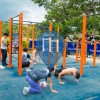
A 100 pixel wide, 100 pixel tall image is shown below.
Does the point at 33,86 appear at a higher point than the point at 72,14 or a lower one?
lower

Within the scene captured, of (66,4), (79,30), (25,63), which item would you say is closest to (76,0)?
(66,4)

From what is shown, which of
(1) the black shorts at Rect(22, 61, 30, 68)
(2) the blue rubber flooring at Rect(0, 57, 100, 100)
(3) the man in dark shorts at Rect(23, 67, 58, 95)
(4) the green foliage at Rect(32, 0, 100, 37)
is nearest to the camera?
(2) the blue rubber flooring at Rect(0, 57, 100, 100)

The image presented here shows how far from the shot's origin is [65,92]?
26.5 ft

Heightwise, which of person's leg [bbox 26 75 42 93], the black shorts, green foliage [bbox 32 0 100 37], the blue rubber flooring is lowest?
the blue rubber flooring

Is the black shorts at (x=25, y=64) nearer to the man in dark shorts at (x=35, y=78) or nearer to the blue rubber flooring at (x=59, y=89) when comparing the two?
the blue rubber flooring at (x=59, y=89)

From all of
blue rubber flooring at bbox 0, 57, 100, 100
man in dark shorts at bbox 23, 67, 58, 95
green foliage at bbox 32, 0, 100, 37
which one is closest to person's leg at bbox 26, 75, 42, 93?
man in dark shorts at bbox 23, 67, 58, 95

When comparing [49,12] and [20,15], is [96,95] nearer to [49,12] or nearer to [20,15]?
[20,15]

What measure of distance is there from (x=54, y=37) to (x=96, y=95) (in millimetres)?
6682

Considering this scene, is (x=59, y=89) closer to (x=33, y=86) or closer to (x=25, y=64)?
(x=33, y=86)

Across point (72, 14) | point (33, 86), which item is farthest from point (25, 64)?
point (72, 14)

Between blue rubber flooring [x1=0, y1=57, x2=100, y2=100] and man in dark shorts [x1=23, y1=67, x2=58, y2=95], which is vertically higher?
man in dark shorts [x1=23, y1=67, x2=58, y2=95]

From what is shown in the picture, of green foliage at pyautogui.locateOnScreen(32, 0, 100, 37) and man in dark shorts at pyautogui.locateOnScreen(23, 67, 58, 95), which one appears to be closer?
man in dark shorts at pyautogui.locateOnScreen(23, 67, 58, 95)

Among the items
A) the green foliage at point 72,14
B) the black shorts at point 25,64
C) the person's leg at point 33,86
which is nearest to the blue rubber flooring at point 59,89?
Result: the person's leg at point 33,86

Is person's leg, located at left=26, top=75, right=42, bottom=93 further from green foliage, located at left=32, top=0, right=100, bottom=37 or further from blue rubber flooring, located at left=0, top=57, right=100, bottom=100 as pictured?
green foliage, located at left=32, top=0, right=100, bottom=37
